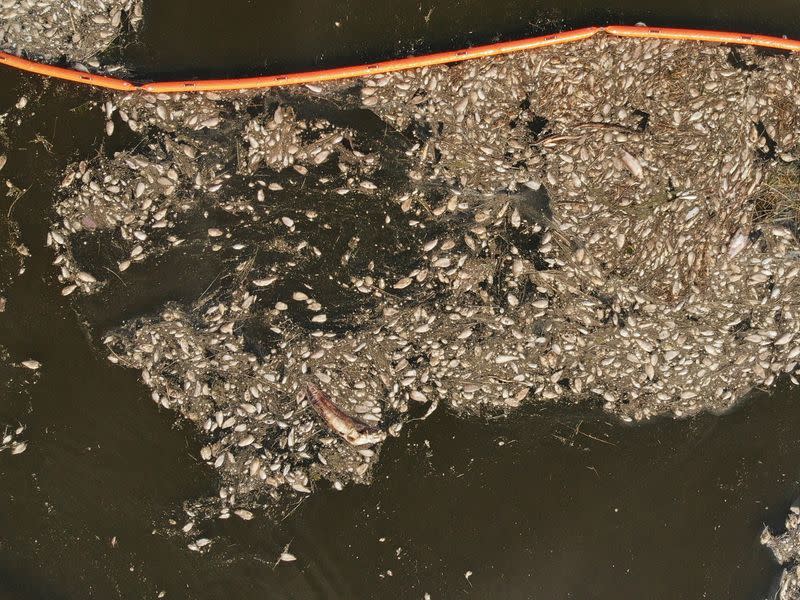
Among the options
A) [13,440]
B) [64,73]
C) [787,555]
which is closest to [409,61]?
[64,73]

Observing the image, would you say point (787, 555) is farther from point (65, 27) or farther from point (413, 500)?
point (65, 27)

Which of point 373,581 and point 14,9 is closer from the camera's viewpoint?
point 14,9

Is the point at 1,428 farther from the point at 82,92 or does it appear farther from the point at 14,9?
the point at 14,9

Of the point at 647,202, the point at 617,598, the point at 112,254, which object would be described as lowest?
the point at 617,598

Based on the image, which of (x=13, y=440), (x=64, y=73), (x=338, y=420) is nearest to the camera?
(x=64, y=73)

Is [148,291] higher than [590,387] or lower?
higher

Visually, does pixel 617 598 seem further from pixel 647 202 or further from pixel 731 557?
pixel 647 202

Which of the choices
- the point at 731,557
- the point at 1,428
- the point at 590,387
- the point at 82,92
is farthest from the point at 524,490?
the point at 82,92
